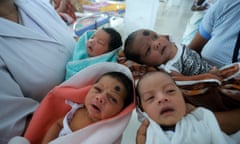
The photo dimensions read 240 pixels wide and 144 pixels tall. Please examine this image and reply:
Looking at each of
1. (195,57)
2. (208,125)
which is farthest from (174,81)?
(195,57)

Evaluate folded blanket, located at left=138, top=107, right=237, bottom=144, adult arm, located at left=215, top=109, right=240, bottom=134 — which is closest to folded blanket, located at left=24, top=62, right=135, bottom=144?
folded blanket, located at left=138, top=107, right=237, bottom=144

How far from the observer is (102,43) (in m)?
0.95

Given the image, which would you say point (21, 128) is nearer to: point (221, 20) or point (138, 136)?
point (138, 136)

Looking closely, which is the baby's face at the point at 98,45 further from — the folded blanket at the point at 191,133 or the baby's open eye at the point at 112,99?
the folded blanket at the point at 191,133

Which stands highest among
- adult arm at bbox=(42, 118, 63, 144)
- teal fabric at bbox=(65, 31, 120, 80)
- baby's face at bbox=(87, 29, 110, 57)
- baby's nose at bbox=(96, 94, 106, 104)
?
baby's face at bbox=(87, 29, 110, 57)

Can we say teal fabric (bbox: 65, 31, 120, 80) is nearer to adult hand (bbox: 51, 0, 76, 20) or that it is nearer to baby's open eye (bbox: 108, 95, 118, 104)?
baby's open eye (bbox: 108, 95, 118, 104)

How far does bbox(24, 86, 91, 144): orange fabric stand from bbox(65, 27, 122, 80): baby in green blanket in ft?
0.47

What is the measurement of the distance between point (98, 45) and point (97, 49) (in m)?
0.02

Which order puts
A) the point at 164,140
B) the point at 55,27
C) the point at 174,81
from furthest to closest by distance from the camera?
the point at 55,27 → the point at 174,81 → the point at 164,140

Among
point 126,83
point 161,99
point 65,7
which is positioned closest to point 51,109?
point 126,83

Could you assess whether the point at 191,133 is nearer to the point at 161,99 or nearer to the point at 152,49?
the point at 161,99

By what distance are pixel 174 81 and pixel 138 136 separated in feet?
0.76

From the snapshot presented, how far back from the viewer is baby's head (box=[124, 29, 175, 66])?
89cm

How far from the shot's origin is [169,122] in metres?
0.63
